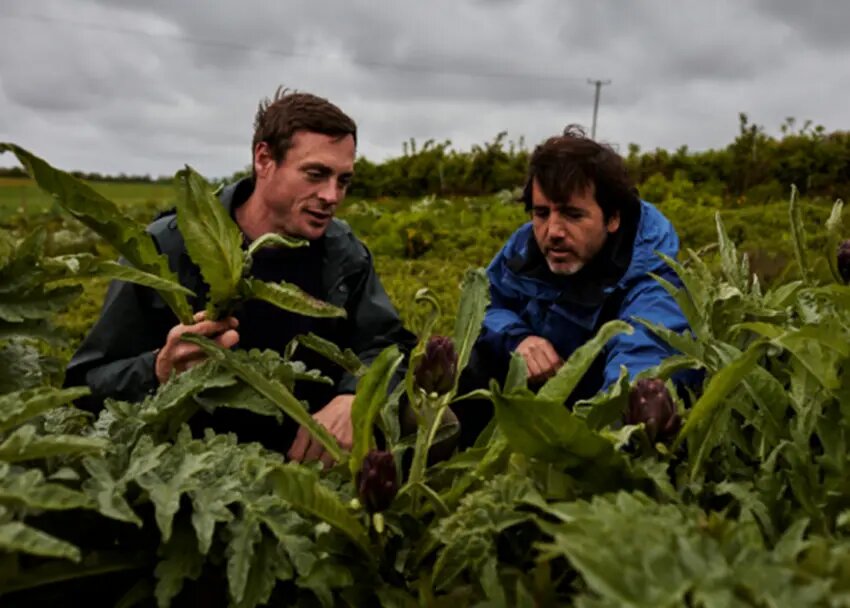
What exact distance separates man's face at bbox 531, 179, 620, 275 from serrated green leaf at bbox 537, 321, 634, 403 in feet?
5.99

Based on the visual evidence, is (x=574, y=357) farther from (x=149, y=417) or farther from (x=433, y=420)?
(x=149, y=417)

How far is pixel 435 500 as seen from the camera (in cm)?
105

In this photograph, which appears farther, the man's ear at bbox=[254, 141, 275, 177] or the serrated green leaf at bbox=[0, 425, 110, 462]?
the man's ear at bbox=[254, 141, 275, 177]

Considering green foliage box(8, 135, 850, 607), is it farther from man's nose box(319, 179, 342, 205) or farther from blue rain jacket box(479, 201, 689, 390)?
man's nose box(319, 179, 342, 205)

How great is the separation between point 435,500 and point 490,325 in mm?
2141

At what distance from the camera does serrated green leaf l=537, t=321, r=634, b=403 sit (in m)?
1.15

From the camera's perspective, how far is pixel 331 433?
1.89 m

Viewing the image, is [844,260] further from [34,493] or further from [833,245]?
[34,493]

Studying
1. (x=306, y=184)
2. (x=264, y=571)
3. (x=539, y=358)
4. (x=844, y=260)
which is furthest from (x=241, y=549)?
(x=306, y=184)

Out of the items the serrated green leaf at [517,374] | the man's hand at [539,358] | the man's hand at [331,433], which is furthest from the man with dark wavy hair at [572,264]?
the serrated green leaf at [517,374]

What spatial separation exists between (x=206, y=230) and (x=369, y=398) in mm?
345

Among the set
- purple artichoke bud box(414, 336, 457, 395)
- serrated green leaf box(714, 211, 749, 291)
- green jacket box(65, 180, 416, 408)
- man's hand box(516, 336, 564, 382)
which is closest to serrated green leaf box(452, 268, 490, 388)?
purple artichoke bud box(414, 336, 457, 395)

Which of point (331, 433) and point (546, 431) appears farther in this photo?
point (331, 433)

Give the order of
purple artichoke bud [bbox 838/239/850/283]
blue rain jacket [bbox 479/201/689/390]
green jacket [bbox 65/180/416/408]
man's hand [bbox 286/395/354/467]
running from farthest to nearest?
blue rain jacket [bbox 479/201/689/390] < green jacket [bbox 65/180/416/408] < man's hand [bbox 286/395/354/467] < purple artichoke bud [bbox 838/239/850/283]
